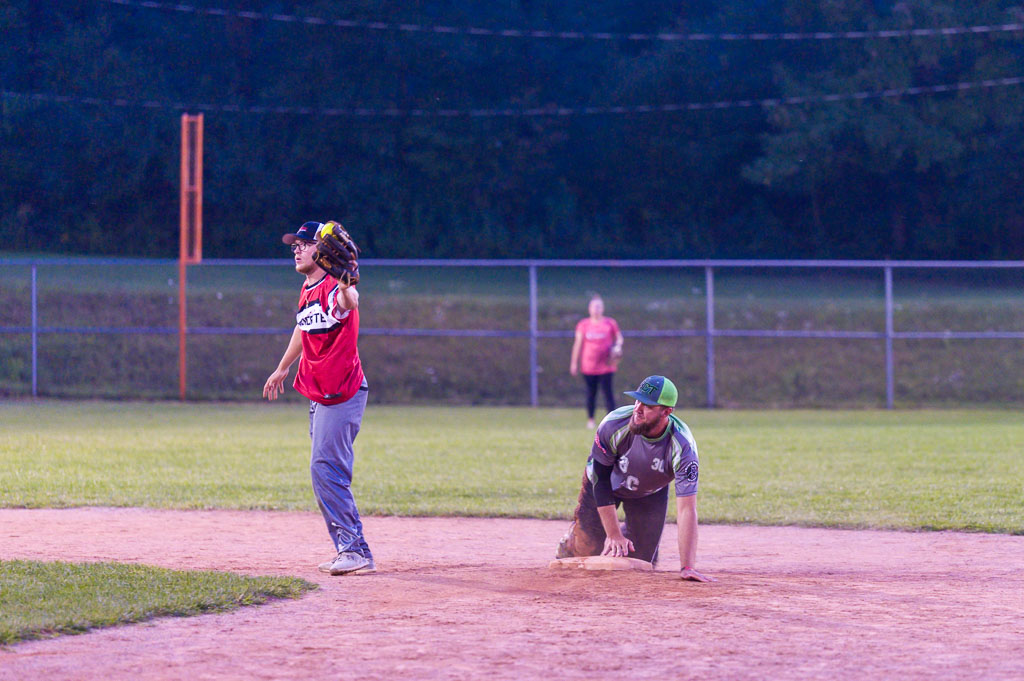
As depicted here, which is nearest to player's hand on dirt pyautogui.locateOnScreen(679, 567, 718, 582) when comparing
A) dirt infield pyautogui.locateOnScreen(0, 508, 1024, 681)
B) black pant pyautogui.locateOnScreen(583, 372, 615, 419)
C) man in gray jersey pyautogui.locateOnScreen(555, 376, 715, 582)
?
man in gray jersey pyautogui.locateOnScreen(555, 376, 715, 582)

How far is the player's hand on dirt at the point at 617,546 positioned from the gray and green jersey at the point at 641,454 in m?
0.28

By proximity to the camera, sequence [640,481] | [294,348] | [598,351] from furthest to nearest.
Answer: [598,351] < [294,348] < [640,481]

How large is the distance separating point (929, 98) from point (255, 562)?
37894mm

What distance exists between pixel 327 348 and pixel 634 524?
2.08 metres

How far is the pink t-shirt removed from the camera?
16.9 meters

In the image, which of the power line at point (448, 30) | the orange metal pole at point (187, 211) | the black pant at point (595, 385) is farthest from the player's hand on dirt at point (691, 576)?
the power line at point (448, 30)

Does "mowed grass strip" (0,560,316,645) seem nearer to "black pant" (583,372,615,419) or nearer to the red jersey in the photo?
the red jersey

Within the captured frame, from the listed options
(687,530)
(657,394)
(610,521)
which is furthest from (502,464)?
(657,394)

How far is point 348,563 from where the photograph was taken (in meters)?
7.04

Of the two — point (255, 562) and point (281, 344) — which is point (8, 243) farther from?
point (255, 562)

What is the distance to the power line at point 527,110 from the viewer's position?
40.7 meters

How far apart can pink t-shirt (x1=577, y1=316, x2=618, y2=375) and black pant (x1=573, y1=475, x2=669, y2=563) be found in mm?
9613

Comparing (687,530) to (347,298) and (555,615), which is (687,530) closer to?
(555,615)

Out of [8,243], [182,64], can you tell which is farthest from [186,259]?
[182,64]
